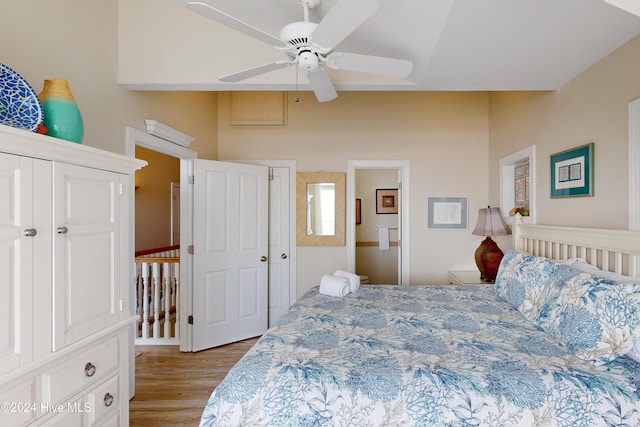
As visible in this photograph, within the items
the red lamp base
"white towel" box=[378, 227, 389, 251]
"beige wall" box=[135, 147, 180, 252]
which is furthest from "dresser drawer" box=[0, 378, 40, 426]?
"white towel" box=[378, 227, 389, 251]

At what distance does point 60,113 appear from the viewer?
1.42 m

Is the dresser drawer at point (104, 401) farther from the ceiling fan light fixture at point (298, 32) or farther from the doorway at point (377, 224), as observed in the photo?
the doorway at point (377, 224)

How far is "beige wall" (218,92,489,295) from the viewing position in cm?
398

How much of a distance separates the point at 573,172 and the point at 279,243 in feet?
9.70

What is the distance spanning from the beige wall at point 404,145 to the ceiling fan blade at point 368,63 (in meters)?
2.21

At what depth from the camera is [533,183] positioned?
2.85 metres

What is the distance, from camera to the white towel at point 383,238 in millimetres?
5679

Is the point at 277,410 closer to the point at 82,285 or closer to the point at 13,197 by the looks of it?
the point at 82,285

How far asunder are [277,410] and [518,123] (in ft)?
10.7

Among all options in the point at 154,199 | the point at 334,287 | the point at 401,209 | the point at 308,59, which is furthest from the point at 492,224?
the point at 154,199

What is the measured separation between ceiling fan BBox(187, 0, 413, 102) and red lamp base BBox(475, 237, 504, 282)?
2.16 meters

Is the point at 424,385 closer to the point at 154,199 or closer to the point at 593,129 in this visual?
the point at 593,129

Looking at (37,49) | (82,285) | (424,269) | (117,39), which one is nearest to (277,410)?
(82,285)

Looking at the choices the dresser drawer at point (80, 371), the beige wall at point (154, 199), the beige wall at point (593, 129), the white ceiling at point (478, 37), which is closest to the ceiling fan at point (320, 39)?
the white ceiling at point (478, 37)
